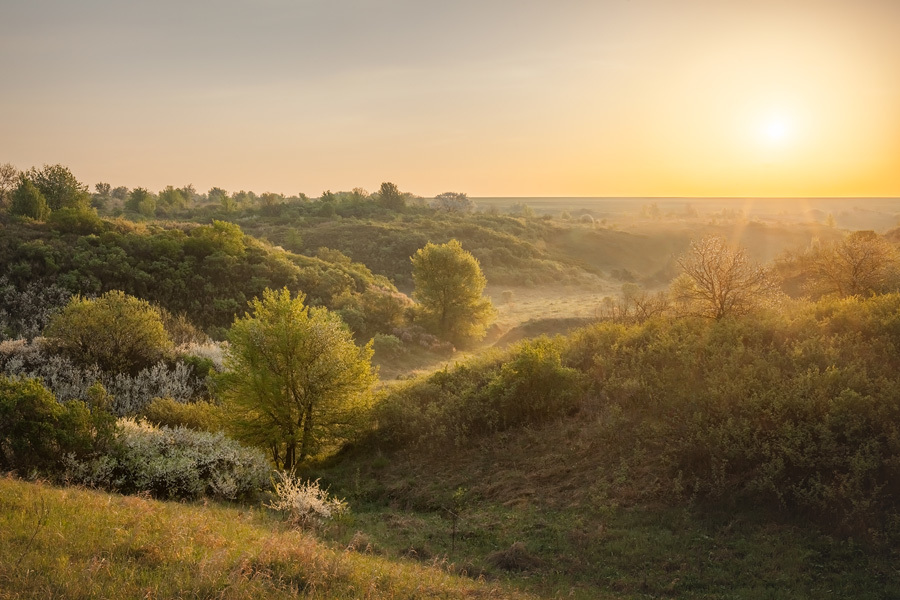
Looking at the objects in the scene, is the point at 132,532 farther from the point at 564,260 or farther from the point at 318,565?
the point at 564,260

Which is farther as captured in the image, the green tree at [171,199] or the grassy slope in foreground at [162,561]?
the green tree at [171,199]

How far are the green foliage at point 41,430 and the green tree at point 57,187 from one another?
46.8 meters

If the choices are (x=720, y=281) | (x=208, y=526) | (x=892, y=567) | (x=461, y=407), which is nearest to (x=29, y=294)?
(x=461, y=407)

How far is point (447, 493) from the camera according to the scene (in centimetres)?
1664

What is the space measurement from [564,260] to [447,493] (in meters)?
66.2

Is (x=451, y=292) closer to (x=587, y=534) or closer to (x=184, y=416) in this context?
(x=184, y=416)

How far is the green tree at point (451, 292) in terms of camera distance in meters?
39.7

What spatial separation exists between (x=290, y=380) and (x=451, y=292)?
22.5m

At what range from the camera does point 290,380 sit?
17.9 m

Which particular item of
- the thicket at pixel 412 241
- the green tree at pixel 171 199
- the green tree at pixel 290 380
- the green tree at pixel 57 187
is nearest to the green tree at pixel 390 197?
the thicket at pixel 412 241

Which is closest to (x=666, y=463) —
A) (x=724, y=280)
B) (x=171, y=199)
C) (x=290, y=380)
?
(x=724, y=280)

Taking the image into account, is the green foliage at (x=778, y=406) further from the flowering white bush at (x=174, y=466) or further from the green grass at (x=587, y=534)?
the flowering white bush at (x=174, y=466)

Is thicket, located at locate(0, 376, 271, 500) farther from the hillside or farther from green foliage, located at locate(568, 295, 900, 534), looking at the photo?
green foliage, located at locate(568, 295, 900, 534)

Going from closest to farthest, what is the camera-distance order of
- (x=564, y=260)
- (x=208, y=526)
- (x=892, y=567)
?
(x=208, y=526) < (x=892, y=567) < (x=564, y=260)
